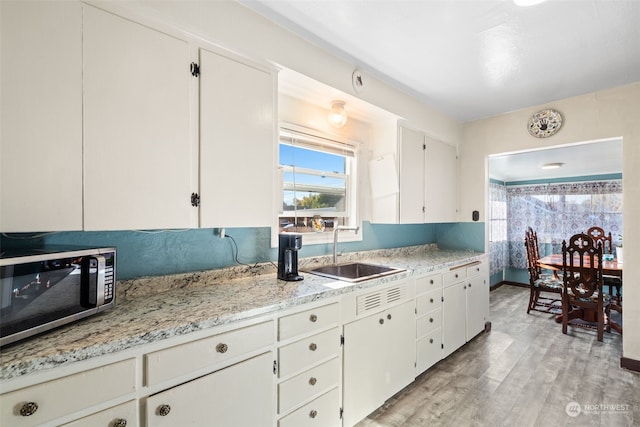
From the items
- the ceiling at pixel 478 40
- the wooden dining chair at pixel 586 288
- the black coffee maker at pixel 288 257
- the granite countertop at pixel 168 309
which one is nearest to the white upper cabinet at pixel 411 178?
the ceiling at pixel 478 40

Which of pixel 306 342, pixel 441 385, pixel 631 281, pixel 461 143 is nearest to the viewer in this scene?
pixel 306 342

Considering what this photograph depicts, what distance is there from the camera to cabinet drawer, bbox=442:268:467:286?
2.69 m

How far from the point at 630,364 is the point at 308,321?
3.01m

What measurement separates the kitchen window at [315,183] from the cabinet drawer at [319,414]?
3.67ft

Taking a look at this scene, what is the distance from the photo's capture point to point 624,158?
2600 millimetres

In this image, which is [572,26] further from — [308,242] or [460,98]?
[308,242]

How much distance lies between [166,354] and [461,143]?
12.2 ft

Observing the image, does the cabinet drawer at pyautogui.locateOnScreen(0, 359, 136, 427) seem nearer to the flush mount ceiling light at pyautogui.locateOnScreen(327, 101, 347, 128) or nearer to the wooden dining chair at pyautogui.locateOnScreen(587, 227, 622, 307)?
the flush mount ceiling light at pyautogui.locateOnScreen(327, 101, 347, 128)

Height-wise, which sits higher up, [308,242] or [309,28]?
[309,28]

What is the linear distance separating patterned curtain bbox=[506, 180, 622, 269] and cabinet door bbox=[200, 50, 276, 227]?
630cm

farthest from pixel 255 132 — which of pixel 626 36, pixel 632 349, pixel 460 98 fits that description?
pixel 632 349

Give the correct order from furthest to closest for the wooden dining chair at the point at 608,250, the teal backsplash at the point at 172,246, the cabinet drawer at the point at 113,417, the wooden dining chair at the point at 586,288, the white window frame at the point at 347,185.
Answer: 1. the wooden dining chair at the point at 608,250
2. the wooden dining chair at the point at 586,288
3. the white window frame at the point at 347,185
4. the teal backsplash at the point at 172,246
5. the cabinet drawer at the point at 113,417

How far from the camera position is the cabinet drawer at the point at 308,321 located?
1.45 m

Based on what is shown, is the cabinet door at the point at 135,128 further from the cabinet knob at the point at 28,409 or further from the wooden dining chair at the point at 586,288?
the wooden dining chair at the point at 586,288
